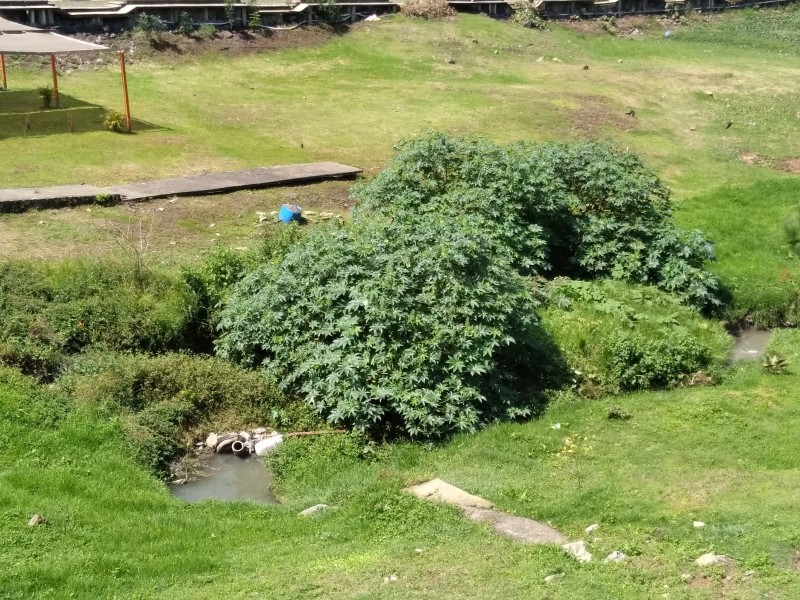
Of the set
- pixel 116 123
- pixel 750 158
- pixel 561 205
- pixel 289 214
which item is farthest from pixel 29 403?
pixel 750 158

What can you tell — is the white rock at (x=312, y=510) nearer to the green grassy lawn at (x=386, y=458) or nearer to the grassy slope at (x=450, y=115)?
the green grassy lawn at (x=386, y=458)

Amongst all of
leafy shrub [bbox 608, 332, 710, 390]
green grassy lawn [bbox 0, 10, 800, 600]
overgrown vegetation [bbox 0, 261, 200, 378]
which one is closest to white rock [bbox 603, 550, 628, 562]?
green grassy lawn [bbox 0, 10, 800, 600]

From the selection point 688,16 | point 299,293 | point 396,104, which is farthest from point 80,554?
point 688,16

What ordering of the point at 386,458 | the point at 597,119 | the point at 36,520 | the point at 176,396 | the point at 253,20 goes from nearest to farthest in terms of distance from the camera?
the point at 36,520, the point at 386,458, the point at 176,396, the point at 597,119, the point at 253,20

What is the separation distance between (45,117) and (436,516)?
1602 centimetres

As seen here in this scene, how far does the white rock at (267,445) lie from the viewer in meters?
10.2

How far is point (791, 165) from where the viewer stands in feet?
70.4

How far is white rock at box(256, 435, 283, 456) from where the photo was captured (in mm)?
10211

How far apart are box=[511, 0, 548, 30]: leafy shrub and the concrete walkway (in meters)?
18.4

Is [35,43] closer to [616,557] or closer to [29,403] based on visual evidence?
[29,403]

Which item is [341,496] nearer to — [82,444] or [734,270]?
[82,444]

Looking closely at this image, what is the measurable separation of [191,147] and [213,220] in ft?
15.4

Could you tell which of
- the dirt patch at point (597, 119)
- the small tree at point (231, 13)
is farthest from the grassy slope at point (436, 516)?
the small tree at point (231, 13)

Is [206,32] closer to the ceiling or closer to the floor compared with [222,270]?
closer to the ceiling
